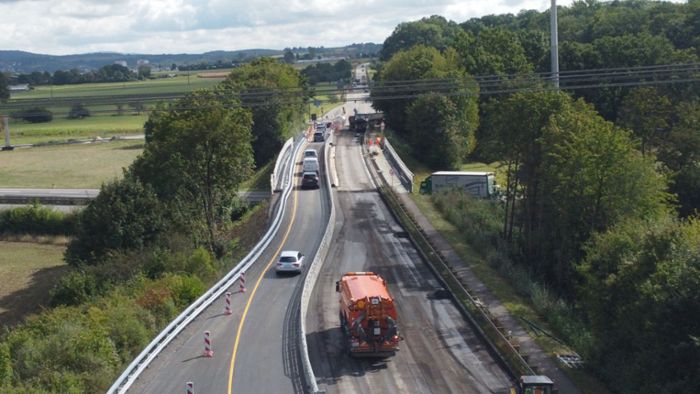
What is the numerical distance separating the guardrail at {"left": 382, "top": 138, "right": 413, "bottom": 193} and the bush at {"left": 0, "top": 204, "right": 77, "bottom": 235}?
3097 cm

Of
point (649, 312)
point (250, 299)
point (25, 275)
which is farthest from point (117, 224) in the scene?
point (649, 312)

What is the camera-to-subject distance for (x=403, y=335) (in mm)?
34562

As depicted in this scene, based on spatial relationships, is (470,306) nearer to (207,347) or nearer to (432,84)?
(207,347)

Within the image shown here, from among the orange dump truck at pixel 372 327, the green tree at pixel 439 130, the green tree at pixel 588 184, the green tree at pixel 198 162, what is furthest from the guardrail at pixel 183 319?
the green tree at pixel 439 130

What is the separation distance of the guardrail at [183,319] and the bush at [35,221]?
25.6 meters

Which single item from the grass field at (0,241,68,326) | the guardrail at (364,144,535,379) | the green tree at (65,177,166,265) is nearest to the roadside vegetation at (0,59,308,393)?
the green tree at (65,177,166,265)

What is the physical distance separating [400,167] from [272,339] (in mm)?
50259

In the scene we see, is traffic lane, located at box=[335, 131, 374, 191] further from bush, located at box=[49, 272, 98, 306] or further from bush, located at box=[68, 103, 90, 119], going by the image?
bush, located at box=[49, 272, 98, 306]

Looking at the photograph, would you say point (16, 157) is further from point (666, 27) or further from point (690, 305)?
point (690, 305)

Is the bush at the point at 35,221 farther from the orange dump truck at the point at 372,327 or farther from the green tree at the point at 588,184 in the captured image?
the orange dump truck at the point at 372,327

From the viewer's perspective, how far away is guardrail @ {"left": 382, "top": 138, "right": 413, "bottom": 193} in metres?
74.8

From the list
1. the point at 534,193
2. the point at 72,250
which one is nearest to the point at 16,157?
the point at 72,250

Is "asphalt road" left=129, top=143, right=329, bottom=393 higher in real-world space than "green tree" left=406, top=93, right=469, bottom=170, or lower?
lower

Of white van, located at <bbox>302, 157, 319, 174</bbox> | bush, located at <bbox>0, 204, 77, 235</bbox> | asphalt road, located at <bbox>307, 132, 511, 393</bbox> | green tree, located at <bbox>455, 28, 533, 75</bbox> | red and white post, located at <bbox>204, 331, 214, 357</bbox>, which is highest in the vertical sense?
green tree, located at <bbox>455, 28, 533, 75</bbox>
